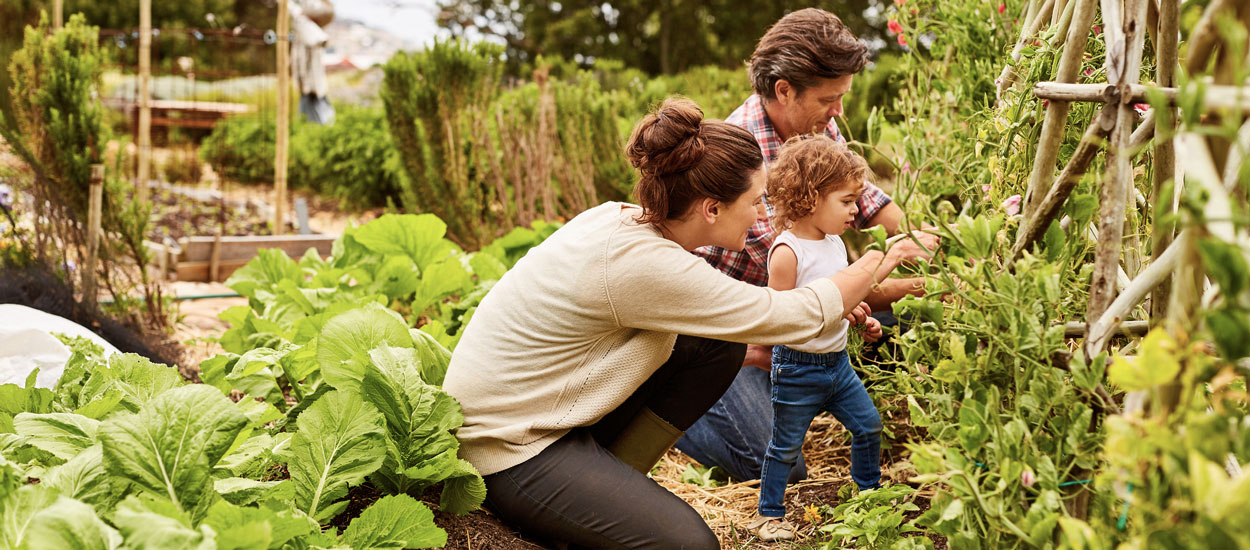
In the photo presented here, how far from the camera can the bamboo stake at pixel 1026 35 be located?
198cm

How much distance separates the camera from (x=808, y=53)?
2.81 m

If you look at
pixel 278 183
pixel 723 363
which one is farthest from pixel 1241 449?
pixel 278 183

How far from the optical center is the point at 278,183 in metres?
6.76

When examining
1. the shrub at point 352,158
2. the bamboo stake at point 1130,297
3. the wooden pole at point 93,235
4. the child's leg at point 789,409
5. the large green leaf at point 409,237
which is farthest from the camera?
Answer: the shrub at point 352,158

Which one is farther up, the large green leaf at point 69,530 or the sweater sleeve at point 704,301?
the sweater sleeve at point 704,301

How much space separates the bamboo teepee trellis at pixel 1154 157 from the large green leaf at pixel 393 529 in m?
1.15

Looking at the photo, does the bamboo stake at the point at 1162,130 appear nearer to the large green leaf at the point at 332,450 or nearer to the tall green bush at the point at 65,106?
the large green leaf at the point at 332,450

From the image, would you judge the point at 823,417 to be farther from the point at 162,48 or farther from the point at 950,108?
the point at 162,48

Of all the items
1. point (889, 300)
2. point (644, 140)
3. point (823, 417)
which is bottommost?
point (823, 417)

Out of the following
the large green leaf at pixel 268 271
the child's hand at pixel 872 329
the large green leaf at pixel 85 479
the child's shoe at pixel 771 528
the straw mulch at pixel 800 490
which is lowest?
the straw mulch at pixel 800 490

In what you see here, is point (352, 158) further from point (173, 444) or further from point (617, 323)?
point (173, 444)

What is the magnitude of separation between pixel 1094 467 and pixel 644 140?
113 cm

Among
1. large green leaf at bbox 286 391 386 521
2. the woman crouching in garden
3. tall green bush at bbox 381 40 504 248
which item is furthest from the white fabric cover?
tall green bush at bbox 381 40 504 248

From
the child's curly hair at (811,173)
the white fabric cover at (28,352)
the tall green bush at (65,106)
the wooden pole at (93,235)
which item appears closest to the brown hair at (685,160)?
the child's curly hair at (811,173)
